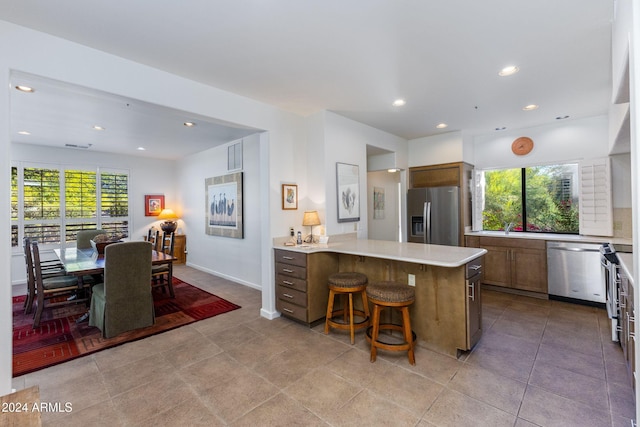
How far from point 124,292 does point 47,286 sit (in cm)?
133

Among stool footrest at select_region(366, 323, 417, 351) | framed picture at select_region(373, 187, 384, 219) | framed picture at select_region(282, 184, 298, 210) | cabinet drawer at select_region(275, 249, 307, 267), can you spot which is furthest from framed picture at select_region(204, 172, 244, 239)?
stool footrest at select_region(366, 323, 417, 351)

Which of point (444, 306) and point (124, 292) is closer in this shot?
point (444, 306)

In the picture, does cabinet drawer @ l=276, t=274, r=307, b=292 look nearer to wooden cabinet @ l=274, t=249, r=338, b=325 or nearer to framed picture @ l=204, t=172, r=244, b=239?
wooden cabinet @ l=274, t=249, r=338, b=325

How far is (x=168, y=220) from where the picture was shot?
7.05m

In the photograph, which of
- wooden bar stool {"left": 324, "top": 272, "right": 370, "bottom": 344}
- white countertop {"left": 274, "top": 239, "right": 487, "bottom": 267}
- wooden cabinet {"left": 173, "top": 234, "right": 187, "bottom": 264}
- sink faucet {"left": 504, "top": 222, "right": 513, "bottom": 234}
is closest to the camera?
white countertop {"left": 274, "top": 239, "right": 487, "bottom": 267}

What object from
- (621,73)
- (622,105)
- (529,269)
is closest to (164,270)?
(621,73)

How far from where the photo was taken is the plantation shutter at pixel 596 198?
3.90 meters

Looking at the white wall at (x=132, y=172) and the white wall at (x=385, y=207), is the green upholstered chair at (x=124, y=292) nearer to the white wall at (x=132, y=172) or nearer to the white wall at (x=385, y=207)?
the white wall at (x=132, y=172)

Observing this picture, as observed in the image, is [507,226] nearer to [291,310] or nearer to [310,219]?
[310,219]

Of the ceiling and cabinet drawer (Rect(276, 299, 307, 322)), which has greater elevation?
the ceiling

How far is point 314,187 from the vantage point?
152 inches

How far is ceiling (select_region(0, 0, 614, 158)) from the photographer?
1926mm

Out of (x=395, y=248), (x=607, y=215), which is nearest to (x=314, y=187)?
(x=395, y=248)

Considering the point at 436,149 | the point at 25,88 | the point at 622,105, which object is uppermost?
the point at 25,88
